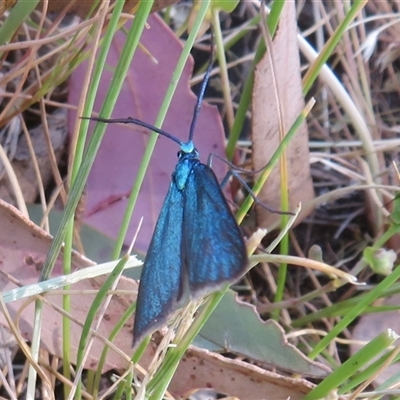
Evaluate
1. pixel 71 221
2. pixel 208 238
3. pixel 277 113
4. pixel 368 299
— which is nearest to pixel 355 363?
pixel 368 299

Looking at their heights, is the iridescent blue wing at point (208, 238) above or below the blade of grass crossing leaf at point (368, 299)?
above

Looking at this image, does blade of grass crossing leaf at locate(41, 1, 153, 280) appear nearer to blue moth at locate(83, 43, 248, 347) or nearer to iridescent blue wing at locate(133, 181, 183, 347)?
blue moth at locate(83, 43, 248, 347)

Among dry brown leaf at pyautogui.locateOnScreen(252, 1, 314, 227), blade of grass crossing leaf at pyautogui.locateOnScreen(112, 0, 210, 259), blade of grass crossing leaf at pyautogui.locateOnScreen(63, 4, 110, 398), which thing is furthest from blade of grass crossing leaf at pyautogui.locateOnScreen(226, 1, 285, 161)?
blade of grass crossing leaf at pyautogui.locateOnScreen(63, 4, 110, 398)

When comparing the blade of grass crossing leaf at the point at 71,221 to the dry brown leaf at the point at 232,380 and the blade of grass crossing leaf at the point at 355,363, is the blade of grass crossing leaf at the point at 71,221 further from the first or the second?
the blade of grass crossing leaf at the point at 355,363

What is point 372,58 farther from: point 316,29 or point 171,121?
point 171,121

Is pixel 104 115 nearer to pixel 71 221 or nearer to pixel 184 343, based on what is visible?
pixel 71 221

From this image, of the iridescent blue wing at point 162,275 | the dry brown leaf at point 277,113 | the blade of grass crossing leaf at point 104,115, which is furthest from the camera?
the dry brown leaf at point 277,113

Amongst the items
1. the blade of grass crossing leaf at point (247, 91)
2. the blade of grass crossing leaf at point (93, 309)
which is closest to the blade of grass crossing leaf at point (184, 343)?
the blade of grass crossing leaf at point (93, 309)

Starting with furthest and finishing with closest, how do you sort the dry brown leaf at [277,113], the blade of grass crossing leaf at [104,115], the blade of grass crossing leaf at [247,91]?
the dry brown leaf at [277,113], the blade of grass crossing leaf at [247,91], the blade of grass crossing leaf at [104,115]
